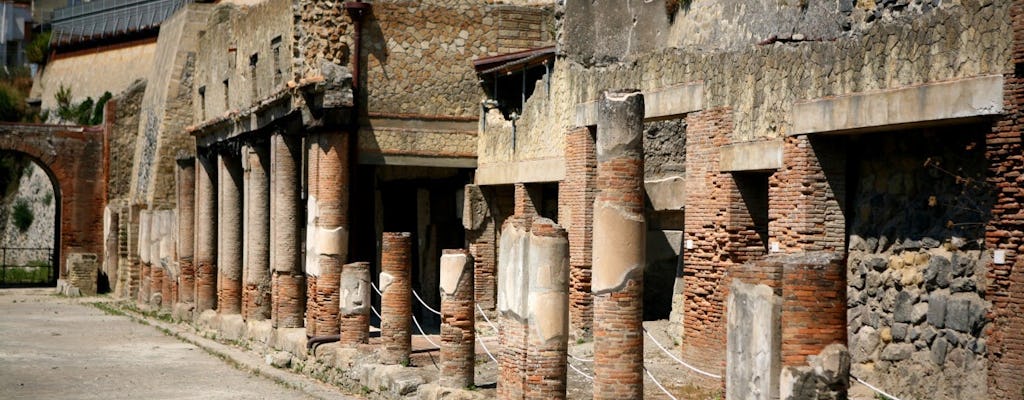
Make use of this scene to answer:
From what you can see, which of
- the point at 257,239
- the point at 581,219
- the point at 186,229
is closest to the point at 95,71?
the point at 186,229

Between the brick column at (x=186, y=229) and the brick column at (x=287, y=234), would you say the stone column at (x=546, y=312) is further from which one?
the brick column at (x=186, y=229)

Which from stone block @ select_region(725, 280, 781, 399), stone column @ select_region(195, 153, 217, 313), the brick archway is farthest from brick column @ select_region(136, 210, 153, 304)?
stone block @ select_region(725, 280, 781, 399)

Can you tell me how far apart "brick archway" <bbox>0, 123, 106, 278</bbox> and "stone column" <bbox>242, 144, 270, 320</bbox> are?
13.5 meters

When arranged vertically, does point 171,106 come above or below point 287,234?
above

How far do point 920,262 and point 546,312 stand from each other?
110 inches

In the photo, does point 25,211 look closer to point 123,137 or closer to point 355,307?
point 123,137

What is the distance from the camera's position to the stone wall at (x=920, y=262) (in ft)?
31.6

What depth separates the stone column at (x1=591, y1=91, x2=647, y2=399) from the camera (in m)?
9.80

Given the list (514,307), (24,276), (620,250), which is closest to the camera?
(620,250)

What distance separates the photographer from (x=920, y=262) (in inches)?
410

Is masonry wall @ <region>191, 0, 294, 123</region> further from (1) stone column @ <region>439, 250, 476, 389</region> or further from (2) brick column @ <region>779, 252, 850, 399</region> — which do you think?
(2) brick column @ <region>779, 252, 850, 399</region>

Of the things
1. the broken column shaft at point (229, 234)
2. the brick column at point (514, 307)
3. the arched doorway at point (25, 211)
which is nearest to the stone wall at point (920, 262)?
the brick column at point (514, 307)

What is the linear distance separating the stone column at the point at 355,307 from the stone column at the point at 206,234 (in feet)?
24.2

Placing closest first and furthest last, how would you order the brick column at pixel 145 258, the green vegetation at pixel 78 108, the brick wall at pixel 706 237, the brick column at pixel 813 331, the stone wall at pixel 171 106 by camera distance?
the brick column at pixel 813 331
the brick wall at pixel 706 237
the stone wall at pixel 171 106
the brick column at pixel 145 258
the green vegetation at pixel 78 108
